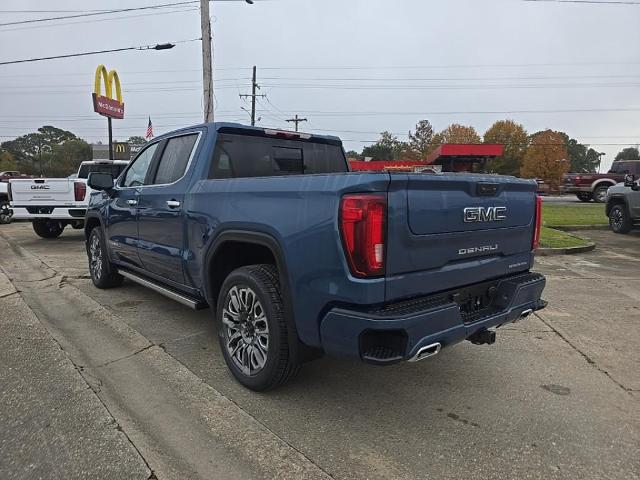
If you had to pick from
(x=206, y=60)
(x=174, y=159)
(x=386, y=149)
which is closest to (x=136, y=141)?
(x=386, y=149)

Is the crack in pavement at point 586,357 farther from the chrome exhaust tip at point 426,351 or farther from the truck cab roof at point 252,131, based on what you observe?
the truck cab roof at point 252,131

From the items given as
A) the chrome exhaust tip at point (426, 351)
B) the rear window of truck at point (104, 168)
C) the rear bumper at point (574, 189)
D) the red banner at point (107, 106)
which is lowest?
the chrome exhaust tip at point (426, 351)

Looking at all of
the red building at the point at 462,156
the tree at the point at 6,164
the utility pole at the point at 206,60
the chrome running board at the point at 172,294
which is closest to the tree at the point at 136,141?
the tree at the point at 6,164

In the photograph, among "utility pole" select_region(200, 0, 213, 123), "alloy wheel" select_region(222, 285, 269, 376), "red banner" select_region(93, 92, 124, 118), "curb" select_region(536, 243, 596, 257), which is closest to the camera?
"alloy wheel" select_region(222, 285, 269, 376)

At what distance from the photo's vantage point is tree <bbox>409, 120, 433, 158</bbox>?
77.2m

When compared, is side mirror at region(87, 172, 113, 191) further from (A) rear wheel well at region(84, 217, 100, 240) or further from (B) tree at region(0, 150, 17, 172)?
(B) tree at region(0, 150, 17, 172)

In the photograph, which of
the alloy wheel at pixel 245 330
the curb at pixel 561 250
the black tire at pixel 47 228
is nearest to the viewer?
the alloy wheel at pixel 245 330

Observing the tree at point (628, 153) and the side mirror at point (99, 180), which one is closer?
the side mirror at point (99, 180)

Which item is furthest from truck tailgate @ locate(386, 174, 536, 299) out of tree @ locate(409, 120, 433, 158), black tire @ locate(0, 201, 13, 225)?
tree @ locate(409, 120, 433, 158)

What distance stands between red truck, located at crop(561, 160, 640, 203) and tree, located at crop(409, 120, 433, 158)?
5164 centimetres

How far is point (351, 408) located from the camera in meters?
3.21

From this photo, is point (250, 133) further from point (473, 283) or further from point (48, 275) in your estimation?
point (48, 275)

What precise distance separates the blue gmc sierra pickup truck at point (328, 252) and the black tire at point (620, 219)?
1111 centimetres

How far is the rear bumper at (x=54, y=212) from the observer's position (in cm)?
1064
